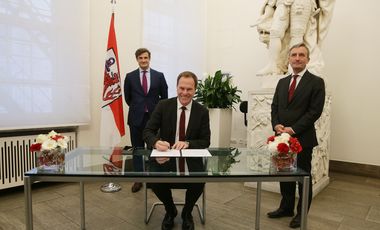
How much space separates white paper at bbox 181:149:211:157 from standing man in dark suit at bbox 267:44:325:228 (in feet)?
2.23

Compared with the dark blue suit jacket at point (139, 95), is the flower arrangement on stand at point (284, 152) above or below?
below

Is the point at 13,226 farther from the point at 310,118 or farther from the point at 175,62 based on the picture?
the point at 175,62

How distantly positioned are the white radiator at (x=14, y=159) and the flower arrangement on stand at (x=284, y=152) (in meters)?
2.60

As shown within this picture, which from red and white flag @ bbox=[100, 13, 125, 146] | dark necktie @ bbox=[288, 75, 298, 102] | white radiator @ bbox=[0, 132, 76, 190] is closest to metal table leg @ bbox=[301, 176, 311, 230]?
dark necktie @ bbox=[288, 75, 298, 102]

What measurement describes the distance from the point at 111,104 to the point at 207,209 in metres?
1.55

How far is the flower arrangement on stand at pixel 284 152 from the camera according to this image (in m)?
1.45

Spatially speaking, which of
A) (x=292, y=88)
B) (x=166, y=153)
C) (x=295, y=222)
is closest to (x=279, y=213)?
(x=295, y=222)

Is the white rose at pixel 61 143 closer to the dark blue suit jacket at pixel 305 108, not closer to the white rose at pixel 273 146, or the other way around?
the white rose at pixel 273 146

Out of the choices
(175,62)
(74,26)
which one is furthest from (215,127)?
(74,26)

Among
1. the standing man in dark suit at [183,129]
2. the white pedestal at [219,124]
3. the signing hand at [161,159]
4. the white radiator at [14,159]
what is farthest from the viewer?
the white pedestal at [219,124]

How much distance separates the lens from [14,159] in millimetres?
2920

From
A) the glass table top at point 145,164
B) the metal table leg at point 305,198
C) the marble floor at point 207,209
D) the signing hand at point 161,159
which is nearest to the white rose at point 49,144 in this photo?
the glass table top at point 145,164

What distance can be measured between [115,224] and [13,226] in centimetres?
78

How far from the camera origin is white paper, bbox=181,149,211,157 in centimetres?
175
